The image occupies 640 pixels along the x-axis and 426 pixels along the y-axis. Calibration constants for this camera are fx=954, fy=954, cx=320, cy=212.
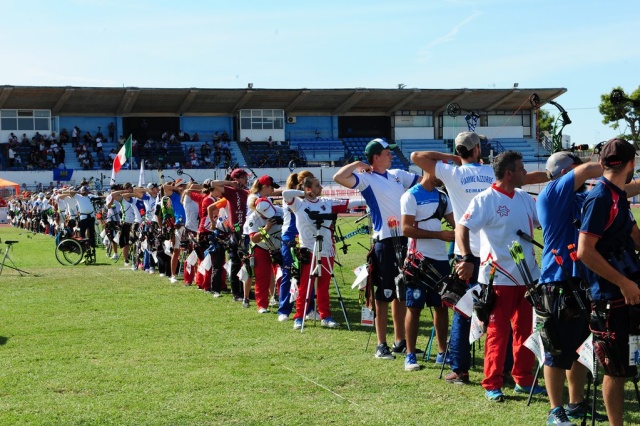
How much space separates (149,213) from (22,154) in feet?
140

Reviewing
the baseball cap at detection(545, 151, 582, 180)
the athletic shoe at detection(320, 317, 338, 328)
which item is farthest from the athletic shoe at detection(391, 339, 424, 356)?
the baseball cap at detection(545, 151, 582, 180)

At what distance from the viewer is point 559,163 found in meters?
7.04

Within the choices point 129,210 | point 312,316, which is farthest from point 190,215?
point 312,316

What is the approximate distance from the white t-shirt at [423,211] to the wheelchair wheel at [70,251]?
1599 centimetres

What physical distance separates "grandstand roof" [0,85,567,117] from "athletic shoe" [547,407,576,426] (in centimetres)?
5543

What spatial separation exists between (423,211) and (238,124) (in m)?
57.6

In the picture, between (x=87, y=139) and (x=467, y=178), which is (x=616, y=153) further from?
(x=87, y=139)

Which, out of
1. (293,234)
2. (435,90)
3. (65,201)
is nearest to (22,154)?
(435,90)

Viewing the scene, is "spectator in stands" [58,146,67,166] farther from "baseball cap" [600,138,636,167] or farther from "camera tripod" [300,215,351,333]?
"baseball cap" [600,138,636,167]

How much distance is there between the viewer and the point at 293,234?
12.5 meters

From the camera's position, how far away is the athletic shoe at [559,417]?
6.36 meters

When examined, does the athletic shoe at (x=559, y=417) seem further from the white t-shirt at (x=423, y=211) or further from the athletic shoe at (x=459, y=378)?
the white t-shirt at (x=423, y=211)

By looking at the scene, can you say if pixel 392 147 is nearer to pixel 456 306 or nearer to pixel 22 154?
pixel 456 306

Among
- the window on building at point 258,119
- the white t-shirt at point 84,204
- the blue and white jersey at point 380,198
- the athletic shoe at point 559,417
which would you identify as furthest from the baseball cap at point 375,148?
the window on building at point 258,119
